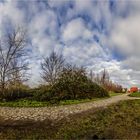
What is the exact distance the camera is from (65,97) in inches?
878

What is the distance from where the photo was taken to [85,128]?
447 inches

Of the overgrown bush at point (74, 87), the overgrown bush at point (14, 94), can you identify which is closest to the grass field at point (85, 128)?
the overgrown bush at point (74, 87)

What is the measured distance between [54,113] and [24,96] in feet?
31.9

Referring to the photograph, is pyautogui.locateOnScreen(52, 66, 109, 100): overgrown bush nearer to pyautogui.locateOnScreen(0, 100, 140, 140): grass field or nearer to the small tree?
the small tree

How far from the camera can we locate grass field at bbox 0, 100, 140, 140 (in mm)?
10297

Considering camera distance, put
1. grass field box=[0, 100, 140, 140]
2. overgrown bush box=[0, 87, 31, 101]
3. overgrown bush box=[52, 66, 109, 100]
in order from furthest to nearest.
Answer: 1. overgrown bush box=[0, 87, 31, 101]
2. overgrown bush box=[52, 66, 109, 100]
3. grass field box=[0, 100, 140, 140]

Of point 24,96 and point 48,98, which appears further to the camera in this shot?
point 24,96

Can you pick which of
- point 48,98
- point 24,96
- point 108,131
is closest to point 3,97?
point 24,96

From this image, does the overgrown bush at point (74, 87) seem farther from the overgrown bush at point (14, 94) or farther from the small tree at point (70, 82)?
the overgrown bush at point (14, 94)

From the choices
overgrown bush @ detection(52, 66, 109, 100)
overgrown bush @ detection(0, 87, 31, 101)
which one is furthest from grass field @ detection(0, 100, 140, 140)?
overgrown bush @ detection(0, 87, 31, 101)

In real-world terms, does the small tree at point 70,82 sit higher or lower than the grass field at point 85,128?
higher

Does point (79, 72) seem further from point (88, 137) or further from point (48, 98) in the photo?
point (88, 137)

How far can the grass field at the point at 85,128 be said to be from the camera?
405 inches

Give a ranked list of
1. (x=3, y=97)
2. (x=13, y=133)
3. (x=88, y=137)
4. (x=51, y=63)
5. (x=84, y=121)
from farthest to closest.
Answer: (x=51, y=63), (x=3, y=97), (x=84, y=121), (x=13, y=133), (x=88, y=137)
